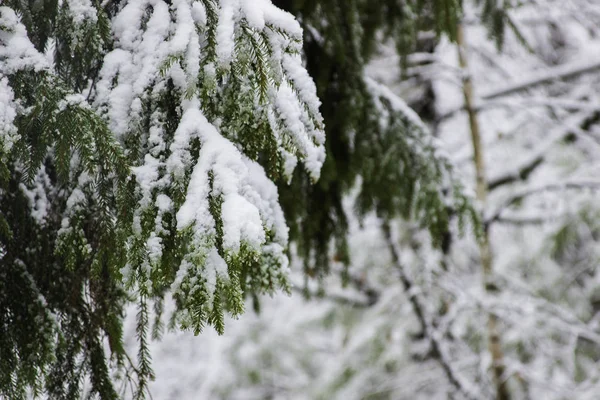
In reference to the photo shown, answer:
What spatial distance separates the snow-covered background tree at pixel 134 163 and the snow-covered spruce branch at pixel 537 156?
11.1 ft

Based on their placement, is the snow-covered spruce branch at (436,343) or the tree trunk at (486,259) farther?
the snow-covered spruce branch at (436,343)

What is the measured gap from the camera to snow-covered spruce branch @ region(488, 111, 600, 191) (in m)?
4.27

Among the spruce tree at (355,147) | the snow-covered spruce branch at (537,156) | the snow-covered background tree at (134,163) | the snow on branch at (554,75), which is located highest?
the snow on branch at (554,75)

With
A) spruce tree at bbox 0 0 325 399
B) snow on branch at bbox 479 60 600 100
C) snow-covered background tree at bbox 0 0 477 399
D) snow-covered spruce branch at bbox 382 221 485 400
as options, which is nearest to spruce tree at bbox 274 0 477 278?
snow-covered background tree at bbox 0 0 477 399

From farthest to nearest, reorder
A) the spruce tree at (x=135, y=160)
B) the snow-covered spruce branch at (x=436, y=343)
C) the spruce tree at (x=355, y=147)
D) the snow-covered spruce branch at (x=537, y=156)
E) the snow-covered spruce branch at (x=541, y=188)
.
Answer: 1. the snow-covered spruce branch at (x=537, y=156)
2. the snow-covered spruce branch at (x=436, y=343)
3. the snow-covered spruce branch at (x=541, y=188)
4. the spruce tree at (x=355, y=147)
5. the spruce tree at (x=135, y=160)

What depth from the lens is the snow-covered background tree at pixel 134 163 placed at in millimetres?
1173

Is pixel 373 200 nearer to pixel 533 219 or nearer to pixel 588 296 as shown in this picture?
pixel 533 219

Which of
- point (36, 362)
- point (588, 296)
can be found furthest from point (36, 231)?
point (588, 296)

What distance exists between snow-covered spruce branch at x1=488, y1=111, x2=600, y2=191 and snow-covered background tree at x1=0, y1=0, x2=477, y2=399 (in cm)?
340

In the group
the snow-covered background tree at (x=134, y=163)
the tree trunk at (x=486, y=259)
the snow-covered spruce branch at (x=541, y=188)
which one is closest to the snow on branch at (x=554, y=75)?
the tree trunk at (x=486, y=259)

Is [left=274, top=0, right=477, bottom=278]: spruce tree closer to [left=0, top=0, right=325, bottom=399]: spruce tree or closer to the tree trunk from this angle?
[left=0, top=0, right=325, bottom=399]: spruce tree

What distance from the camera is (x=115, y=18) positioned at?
4.62 feet

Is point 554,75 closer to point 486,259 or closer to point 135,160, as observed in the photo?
point 486,259

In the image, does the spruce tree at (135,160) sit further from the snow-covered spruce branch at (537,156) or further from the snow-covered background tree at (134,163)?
the snow-covered spruce branch at (537,156)
